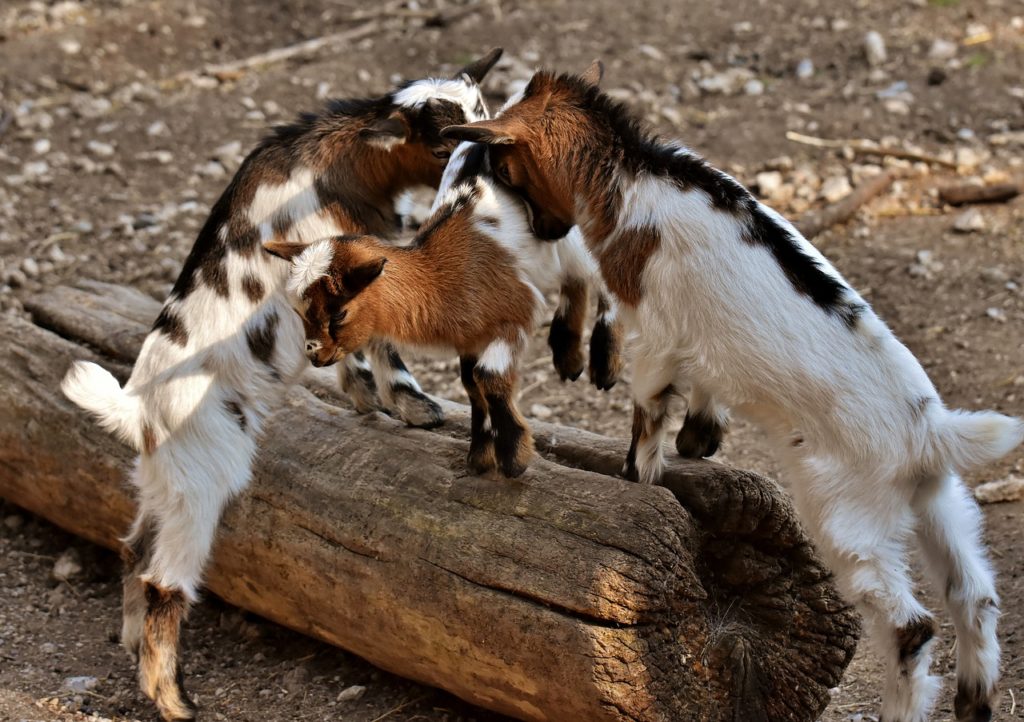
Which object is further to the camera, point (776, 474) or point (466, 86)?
point (776, 474)

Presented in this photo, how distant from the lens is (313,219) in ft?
16.3

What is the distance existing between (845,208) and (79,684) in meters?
5.73

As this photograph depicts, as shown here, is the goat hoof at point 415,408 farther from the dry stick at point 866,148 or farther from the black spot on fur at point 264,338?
the dry stick at point 866,148

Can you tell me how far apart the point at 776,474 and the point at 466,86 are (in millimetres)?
2613

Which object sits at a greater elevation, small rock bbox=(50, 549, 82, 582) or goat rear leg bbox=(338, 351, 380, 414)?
goat rear leg bbox=(338, 351, 380, 414)

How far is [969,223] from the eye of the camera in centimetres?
788

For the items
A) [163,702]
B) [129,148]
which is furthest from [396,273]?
[129,148]

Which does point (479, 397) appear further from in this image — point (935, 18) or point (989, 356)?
point (935, 18)

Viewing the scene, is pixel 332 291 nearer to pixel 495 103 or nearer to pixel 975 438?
pixel 975 438

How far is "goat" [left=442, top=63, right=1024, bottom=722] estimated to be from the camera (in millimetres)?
3883

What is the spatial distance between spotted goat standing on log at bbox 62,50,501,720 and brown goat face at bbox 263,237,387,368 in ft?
1.75

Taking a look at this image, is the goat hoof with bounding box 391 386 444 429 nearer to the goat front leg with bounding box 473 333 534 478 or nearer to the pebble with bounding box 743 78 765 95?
the goat front leg with bounding box 473 333 534 478

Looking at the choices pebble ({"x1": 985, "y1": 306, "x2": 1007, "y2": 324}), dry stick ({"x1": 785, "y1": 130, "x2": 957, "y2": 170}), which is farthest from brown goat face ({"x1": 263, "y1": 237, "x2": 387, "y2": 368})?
dry stick ({"x1": 785, "y1": 130, "x2": 957, "y2": 170})

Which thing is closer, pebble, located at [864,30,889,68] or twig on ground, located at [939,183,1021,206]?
twig on ground, located at [939,183,1021,206]
